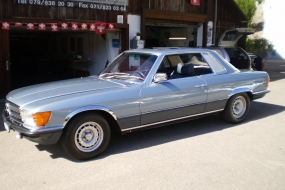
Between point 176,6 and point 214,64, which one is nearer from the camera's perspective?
point 214,64

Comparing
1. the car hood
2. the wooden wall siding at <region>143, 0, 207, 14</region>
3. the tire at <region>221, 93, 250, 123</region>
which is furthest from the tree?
the car hood

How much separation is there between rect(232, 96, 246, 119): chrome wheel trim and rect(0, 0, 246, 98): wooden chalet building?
532cm

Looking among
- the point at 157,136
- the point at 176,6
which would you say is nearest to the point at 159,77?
the point at 157,136

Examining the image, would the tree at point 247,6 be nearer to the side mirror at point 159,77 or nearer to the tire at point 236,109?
the tire at point 236,109

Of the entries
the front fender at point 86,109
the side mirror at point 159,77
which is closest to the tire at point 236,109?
the side mirror at point 159,77

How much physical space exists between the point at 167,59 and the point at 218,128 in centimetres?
174

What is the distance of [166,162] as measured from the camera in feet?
14.7

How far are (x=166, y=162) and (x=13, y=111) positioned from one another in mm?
2378

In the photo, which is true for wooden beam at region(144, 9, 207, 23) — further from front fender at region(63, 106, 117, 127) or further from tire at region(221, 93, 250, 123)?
front fender at region(63, 106, 117, 127)

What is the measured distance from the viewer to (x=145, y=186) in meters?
3.74

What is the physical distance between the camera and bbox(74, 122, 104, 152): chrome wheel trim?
454cm

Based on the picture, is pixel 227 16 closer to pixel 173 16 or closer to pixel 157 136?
pixel 173 16

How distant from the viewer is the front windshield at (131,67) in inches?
209

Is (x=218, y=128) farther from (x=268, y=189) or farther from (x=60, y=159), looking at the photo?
(x=60, y=159)
